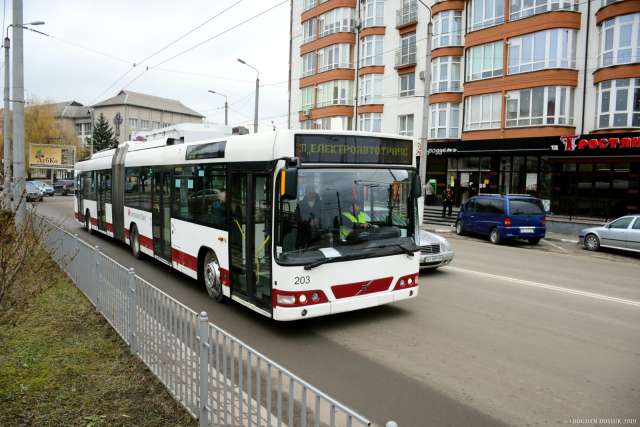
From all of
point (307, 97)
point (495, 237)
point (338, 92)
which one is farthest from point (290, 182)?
point (307, 97)

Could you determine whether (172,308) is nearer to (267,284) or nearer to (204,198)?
(267,284)

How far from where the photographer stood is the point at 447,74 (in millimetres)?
32969

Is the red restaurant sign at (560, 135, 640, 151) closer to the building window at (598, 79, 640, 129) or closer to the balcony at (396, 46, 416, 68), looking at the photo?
the building window at (598, 79, 640, 129)

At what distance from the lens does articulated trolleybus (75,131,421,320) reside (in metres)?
6.63

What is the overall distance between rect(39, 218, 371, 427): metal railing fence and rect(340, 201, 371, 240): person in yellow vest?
103 inches

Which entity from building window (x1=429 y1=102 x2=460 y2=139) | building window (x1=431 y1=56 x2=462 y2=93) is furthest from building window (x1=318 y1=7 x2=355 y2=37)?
building window (x1=429 y1=102 x2=460 y2=139)

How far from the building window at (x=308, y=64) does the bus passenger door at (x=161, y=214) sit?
115 ft

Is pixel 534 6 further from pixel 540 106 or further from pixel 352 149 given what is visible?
pixel 352 149

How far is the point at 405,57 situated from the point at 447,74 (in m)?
4.94

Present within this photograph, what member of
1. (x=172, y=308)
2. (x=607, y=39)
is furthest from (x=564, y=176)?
(x=172, y=308)

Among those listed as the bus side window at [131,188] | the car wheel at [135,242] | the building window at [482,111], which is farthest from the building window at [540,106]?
the car wheel at [135,242]

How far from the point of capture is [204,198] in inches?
350

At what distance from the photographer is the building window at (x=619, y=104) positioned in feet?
80.2

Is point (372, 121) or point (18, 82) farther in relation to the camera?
point (372, 121)
